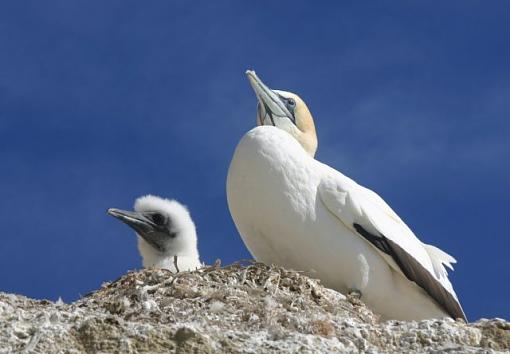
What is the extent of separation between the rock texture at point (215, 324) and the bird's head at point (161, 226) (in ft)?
11.9

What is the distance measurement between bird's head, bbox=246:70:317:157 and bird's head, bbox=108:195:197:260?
1.45 metres

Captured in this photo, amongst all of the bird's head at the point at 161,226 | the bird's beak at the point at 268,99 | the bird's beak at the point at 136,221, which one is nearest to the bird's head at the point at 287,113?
the bird's beak at the point at 268,99

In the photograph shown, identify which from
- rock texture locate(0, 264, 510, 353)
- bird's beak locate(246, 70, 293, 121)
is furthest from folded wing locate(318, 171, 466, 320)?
bird's beak locate(246, 70, 293, 121)

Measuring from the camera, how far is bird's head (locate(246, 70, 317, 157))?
11703mm

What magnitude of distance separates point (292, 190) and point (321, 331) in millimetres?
3099

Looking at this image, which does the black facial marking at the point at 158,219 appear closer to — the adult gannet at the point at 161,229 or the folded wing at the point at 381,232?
the adult gannet at the point at 161,229

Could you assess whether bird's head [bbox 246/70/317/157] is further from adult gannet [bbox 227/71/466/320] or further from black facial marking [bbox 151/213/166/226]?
black facial marking [bbox 151/213/166/226]

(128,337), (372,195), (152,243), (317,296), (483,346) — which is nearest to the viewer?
(128,337)

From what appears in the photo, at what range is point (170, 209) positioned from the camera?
12.8 metres

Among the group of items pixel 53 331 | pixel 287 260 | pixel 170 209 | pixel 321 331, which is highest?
pixel 170 209

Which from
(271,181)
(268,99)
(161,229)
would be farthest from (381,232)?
(161,229)

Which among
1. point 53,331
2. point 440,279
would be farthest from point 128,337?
point 440,279

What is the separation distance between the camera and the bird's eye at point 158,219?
41.4ft

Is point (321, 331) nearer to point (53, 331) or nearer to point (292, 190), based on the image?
point (53, 331)
